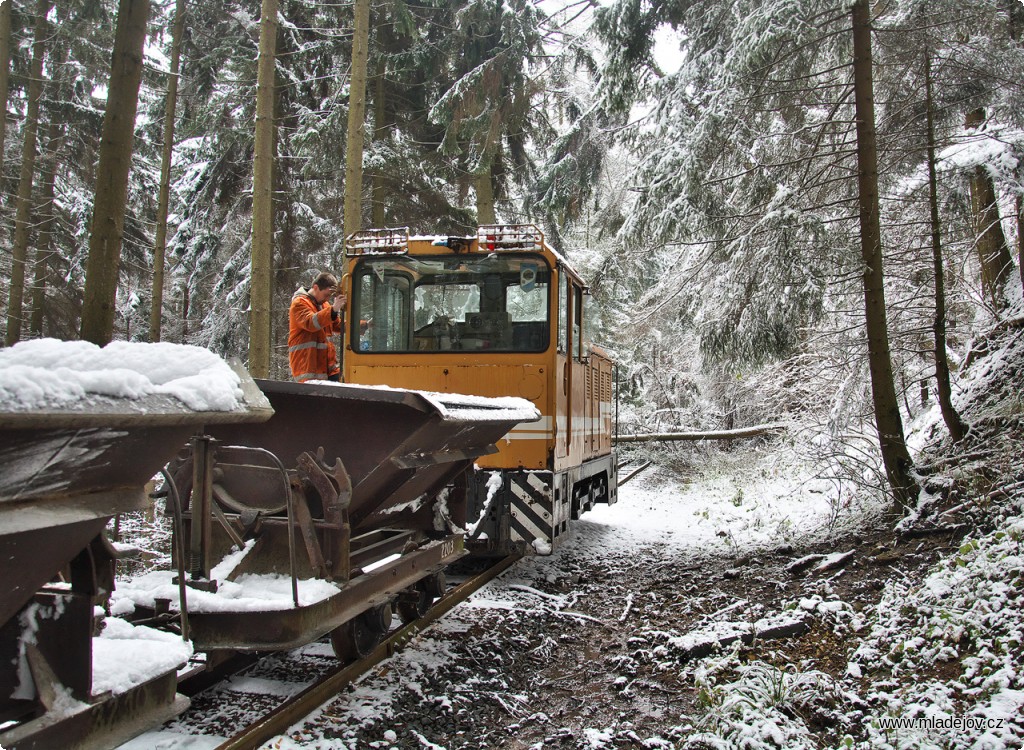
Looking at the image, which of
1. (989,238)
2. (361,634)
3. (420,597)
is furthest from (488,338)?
(989,238)

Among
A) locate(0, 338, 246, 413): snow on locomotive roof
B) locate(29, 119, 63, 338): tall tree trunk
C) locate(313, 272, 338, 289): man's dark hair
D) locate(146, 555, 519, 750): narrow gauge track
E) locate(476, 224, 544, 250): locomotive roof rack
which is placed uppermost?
locate(29, 119, 63, 338): tall tree trunk

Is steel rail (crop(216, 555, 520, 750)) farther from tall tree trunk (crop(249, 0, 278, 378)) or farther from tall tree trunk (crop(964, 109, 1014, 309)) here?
tall tree trunk (crop(964, 109, 1014, 309))

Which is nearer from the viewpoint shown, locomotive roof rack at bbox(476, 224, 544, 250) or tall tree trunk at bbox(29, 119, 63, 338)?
locomotive roof rack at bbox(476, 224, 544, 250)

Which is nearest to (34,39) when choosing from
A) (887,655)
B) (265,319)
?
(265,319)

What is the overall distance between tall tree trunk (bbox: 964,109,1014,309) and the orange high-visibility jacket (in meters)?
6.52

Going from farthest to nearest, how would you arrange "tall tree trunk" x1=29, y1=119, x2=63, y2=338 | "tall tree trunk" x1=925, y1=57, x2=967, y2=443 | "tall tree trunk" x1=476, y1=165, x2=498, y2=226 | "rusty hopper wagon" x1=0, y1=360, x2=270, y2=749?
"tall tree trunk" x1=29, y1=119, x2=63, y2=338, "tall tree trunk" x1=476, y1=165, x2=498, y2=226, "tall tree trunk" x1=925, y1=57, x2=967, y2=443, "rusty hopper wagon" x1=0, y1=360, x2=270, y2=749

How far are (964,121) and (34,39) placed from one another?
15607 millimetres

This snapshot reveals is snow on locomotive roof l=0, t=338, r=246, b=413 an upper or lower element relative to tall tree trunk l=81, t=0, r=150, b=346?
lower

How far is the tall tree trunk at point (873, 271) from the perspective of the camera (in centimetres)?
691

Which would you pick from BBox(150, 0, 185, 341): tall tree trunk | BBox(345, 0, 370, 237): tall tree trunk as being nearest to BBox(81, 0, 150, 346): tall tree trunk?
BBox(345, 0, 370, 237): tall tree trunk

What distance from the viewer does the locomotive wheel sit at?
4.43m

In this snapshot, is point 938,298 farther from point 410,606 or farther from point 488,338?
point 410,606

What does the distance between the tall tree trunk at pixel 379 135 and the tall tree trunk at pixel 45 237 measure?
6913 millimetres

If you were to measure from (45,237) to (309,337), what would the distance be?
1373 centimetres
